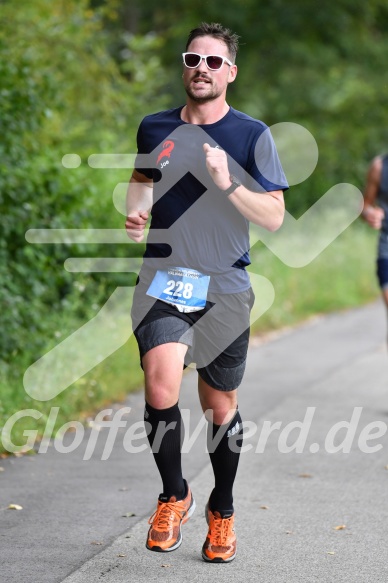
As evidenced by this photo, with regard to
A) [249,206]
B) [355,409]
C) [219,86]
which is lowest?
[355,409]

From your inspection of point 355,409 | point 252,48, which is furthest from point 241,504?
point 252,48

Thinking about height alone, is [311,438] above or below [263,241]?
above

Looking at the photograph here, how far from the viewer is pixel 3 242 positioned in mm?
8328

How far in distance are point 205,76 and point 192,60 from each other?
89 millimetres

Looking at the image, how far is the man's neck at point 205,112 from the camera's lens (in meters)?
4.80

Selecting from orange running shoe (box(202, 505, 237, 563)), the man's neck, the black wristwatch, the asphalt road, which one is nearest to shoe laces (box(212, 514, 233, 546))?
orange running shoe (box(202, 505, 237, 563))

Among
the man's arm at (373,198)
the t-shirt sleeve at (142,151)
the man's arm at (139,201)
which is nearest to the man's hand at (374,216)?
the man's arm at (373,198)

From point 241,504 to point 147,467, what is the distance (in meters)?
0.99

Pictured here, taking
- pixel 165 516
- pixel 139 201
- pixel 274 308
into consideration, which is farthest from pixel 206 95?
pixel 274 308

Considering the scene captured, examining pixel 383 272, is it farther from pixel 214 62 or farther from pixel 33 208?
pixel 214 62

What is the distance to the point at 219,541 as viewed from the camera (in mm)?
4922

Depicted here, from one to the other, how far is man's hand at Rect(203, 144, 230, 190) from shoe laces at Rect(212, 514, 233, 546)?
1.46 metres

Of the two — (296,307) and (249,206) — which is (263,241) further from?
(249,206)

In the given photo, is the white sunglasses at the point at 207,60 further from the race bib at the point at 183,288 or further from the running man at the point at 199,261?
the race bib at the point at 183,288
